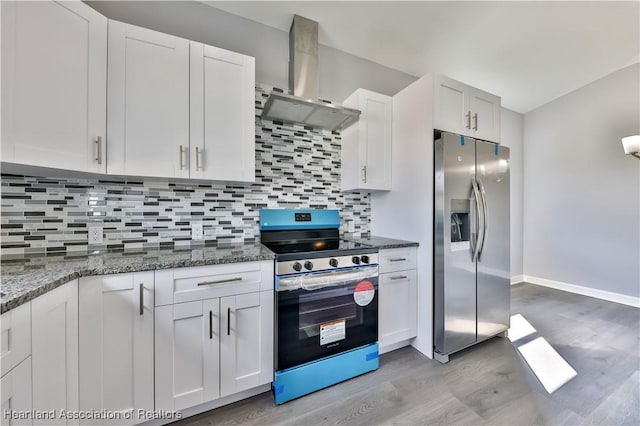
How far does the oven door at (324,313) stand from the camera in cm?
162

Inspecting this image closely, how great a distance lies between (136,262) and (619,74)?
5792mm

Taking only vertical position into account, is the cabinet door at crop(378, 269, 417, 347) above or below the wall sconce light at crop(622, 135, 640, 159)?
below

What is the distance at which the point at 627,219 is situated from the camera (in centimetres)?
328

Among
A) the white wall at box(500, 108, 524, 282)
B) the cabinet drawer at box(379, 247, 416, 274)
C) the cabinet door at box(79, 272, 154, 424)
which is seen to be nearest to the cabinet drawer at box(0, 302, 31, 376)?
the cabinet door at box(79, 272, 154, 424)

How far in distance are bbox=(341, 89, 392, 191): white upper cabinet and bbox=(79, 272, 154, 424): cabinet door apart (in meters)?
1.81

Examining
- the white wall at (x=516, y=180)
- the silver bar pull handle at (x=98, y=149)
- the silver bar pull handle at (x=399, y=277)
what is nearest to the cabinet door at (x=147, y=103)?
the silver bar pull handle at (x=98, y=149)

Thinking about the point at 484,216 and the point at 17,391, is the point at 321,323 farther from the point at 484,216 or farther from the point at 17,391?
the point at 484,216

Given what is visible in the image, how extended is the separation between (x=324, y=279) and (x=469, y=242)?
4.46 feet

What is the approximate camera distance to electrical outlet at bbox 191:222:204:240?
195cm

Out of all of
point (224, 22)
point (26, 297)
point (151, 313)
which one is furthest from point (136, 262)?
point (224, 22)

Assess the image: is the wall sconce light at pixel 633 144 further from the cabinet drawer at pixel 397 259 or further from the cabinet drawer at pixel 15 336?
the cabinet drawer at pixel 15 336

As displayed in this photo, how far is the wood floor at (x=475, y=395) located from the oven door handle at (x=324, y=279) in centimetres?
74

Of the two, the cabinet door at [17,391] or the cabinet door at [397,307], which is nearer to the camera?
the cabinet door at [17,391]

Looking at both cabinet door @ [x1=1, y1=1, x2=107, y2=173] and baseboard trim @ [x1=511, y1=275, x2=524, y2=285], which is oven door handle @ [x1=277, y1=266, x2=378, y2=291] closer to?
cabinet door @ [x1=1, y1=1, x2=107, y2=173]
